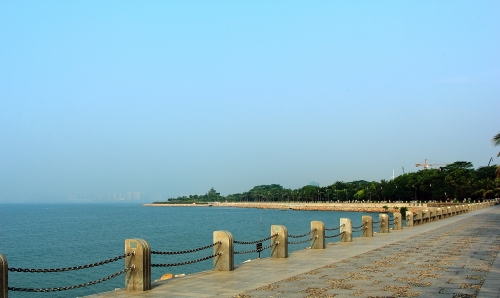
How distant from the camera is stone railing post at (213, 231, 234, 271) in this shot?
14.9m

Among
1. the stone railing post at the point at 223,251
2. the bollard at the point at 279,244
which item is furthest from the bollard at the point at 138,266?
the bollard at the point at 279,244

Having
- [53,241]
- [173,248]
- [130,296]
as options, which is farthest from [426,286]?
[53,241]

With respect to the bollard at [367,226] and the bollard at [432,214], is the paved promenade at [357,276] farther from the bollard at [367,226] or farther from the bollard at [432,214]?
the bollard at [432,214]

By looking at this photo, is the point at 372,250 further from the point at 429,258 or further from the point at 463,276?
the point at 463,276

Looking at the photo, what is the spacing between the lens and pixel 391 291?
37.2ft

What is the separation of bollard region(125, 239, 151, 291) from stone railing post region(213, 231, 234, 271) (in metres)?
3.23

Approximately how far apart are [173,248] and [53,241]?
746 inches

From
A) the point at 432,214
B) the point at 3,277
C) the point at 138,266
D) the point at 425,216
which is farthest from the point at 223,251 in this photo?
the point at 432,214

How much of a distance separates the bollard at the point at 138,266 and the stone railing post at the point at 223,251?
127 inches

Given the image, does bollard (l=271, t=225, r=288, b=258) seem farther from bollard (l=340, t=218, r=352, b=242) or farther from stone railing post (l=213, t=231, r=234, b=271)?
bollard (l=340, t=218, r=352, b=242)

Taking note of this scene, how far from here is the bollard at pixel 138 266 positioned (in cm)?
1184

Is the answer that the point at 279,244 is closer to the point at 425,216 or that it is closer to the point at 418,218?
the point at 418,218

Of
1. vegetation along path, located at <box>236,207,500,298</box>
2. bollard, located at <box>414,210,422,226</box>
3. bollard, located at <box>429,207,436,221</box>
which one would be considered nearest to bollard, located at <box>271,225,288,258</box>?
vegetation along path, located at <box>236,207,500,298</box>

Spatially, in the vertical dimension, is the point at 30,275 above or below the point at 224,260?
below
